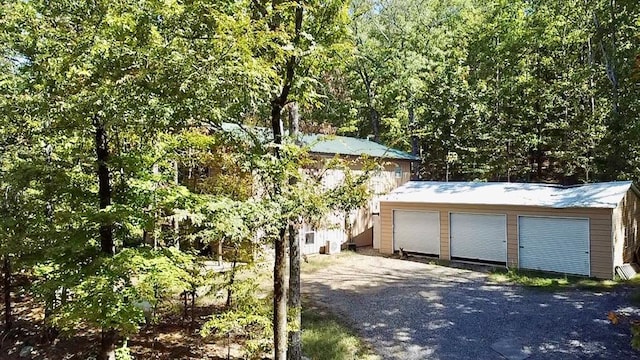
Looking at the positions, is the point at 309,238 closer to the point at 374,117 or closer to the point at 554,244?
the point at 554,244

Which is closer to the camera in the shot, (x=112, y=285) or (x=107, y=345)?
(x=112, y=285)

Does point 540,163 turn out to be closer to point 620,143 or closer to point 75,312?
point 620,143

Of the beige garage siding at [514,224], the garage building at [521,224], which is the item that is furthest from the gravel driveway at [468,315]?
the garage building at [521,224]

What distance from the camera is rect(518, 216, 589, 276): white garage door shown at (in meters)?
11.6

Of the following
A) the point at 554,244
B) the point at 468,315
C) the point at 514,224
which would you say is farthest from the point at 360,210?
the point at 468,315

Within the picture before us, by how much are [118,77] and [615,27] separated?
1950 centimetres

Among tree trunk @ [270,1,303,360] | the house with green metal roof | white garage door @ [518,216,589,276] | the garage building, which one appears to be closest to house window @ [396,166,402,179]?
the house with green metal roof

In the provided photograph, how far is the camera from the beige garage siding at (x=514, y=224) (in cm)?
1117

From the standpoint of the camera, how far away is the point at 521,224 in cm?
1274

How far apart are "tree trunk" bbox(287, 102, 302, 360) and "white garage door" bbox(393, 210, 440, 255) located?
9070mm

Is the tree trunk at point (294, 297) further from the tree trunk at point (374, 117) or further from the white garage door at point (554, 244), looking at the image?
the tree trunk at point (374, 117)

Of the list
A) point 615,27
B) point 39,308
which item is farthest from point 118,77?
point 615,27

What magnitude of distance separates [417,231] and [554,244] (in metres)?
4.46

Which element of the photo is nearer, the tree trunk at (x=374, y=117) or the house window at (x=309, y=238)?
the house window at (x=309, y=238)
